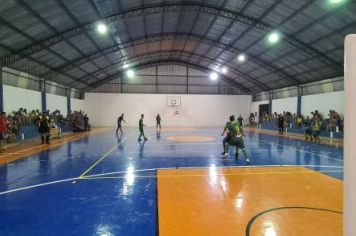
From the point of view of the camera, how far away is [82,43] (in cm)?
2305

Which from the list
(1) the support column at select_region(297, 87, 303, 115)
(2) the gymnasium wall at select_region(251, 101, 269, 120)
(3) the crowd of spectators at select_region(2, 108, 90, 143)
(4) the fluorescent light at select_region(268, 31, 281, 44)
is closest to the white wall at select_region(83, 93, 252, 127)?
(2) the gymnasium wall at select_region(251, 101, 269, 120)

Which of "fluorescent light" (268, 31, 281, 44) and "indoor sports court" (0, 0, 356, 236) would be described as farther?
"fluorescent light" (268, 31, 281, 44)

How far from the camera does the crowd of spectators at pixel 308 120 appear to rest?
21.6 m

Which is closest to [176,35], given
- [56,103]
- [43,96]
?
[43,96]

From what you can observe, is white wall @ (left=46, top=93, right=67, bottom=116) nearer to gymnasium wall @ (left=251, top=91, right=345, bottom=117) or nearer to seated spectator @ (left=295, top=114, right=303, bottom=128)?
seated spectator @ (left=295, top=114, right=303, bottom=128)

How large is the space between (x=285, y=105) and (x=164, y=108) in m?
17.1

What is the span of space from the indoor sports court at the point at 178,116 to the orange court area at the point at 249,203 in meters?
0.04

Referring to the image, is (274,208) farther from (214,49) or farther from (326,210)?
(214,49)

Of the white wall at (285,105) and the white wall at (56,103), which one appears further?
the white wall at (285,105)

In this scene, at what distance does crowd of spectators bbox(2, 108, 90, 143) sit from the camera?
17.6m

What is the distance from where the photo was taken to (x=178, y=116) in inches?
1610

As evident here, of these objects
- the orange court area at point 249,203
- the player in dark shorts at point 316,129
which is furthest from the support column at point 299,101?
the orange court area at point 249,203

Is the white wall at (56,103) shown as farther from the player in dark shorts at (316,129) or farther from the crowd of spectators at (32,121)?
the player in dark shorts at (316,129)

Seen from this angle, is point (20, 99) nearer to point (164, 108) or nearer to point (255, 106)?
point (164, 108)
